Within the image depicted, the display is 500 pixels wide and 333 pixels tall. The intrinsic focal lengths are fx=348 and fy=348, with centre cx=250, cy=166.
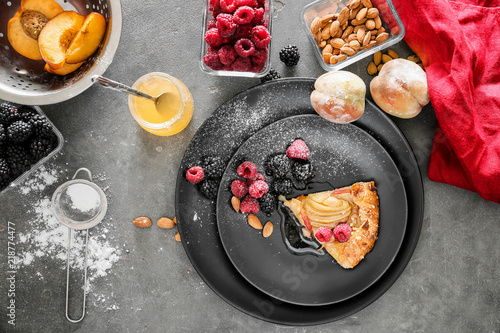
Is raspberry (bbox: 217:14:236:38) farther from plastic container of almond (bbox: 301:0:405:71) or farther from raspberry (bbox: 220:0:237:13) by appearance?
plastic container of almond (bbox: 301:0:405:71)

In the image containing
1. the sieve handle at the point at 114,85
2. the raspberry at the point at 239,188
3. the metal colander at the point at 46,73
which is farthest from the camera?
the raspberry at the point at 239,188

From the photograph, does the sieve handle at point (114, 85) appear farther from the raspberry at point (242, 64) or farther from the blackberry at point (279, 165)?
the blackberry at point (279, 165)

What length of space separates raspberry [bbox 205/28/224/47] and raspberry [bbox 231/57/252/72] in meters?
0.10

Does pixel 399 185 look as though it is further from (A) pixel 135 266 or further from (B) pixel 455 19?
(A) pixel 135 266

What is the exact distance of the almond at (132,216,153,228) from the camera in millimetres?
1640

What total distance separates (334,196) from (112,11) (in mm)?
1167

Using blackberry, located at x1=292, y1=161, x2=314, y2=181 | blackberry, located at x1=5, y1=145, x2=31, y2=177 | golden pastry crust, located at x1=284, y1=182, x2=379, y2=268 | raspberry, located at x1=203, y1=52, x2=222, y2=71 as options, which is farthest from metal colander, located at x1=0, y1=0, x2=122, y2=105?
golden pastry crust, located at x1=284, y1=182, x2=379, y2=268

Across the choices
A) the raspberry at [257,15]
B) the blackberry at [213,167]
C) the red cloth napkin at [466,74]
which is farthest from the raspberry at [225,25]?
the red cloth napkin at [466,74]

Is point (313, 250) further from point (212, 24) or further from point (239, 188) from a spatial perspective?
point (212, 24)

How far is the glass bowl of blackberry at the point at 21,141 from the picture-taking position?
4.59ft

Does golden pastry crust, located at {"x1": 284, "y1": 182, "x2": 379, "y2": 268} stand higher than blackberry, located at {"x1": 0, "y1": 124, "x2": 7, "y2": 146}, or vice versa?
blackberry, located at {"x1": 0, "y1": 124, "x2": 7, "y2": 146}

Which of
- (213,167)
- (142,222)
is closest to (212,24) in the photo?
(213,167)

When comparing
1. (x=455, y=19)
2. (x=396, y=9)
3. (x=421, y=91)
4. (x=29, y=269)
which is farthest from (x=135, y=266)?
(x=455, y=19)

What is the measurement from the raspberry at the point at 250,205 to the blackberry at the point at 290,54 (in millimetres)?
626
